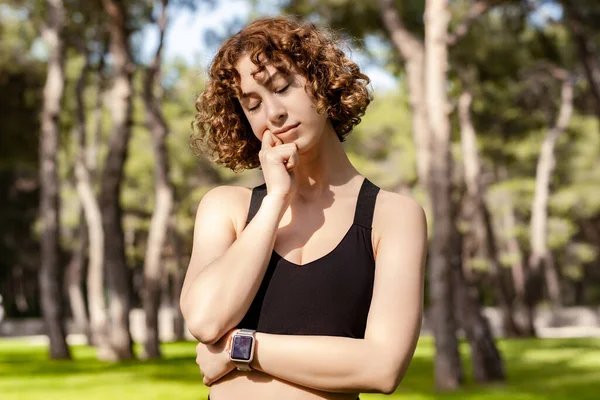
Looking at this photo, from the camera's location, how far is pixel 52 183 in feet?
81.9

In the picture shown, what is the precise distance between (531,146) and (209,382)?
3724 centimetres

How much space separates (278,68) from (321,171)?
0.97 ft

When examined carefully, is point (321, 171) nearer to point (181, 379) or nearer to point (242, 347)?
point (242, 347)

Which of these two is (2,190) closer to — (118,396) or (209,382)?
(118,396)

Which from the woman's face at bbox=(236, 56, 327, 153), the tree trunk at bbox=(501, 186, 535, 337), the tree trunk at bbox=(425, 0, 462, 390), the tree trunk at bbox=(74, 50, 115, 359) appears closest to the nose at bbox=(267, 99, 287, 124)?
the woman's face at bbox=(236, 56, 327, 153)

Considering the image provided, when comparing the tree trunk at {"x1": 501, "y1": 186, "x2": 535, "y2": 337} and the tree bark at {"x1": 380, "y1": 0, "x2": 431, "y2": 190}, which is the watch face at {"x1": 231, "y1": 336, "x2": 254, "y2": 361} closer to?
the tree bark at {"x1": 380, "y1": 0, "x2": 431, "y2": 190}

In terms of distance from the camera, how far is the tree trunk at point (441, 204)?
15.8 metres

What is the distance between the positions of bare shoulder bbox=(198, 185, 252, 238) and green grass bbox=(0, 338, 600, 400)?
449 inches

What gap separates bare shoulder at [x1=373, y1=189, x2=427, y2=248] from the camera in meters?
2.45

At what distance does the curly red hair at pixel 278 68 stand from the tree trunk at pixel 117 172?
786 inches

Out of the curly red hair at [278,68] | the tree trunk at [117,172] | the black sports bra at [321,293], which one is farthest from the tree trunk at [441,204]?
the black sports bra at [321,293]

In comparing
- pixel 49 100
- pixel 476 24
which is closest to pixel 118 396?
pixel 49 100

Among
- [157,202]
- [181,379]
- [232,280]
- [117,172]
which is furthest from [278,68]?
[157,202]

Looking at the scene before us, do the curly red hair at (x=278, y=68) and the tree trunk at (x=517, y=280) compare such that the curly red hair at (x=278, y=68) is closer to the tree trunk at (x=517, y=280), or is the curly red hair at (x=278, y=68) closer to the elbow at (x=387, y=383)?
the elbow at (x=387, y=383)
